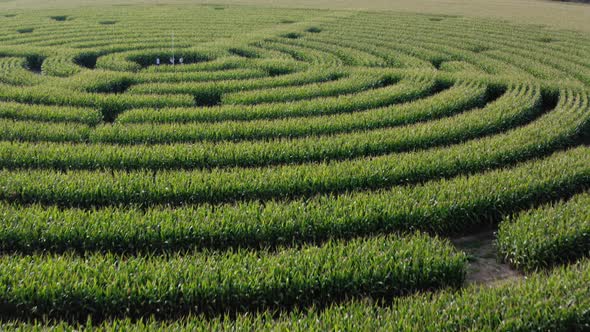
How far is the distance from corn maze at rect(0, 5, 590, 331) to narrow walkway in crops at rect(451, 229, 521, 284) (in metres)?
0.16

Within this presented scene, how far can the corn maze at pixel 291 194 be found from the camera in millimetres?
8023

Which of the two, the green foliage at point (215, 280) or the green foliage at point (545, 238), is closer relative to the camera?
the green foliage at point (215, 280)

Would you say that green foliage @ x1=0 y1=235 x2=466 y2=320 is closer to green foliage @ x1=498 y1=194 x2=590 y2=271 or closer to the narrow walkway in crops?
the narrow walkway in crops

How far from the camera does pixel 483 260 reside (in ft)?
33.9

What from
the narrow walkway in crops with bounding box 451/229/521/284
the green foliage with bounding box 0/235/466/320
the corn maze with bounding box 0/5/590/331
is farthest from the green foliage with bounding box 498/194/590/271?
the green foliage with bounding box 0/235/466/320

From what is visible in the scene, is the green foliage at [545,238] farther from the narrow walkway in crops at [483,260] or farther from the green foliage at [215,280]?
the green foliage at [215,280]

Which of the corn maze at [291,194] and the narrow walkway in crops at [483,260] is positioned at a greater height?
the corn maze at [291,194]

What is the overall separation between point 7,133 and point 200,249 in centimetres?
827

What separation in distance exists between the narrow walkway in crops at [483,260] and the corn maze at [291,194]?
16 centimetres

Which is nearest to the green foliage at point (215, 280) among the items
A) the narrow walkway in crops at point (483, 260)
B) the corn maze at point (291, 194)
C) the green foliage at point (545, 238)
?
the corn maze at point (291, 194)

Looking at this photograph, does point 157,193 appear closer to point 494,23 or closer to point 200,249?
point 200,249

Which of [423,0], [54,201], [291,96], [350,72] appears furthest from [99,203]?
[423,0]

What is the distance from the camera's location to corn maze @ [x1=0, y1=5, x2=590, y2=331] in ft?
26.3

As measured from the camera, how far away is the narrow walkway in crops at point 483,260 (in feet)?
31.7
